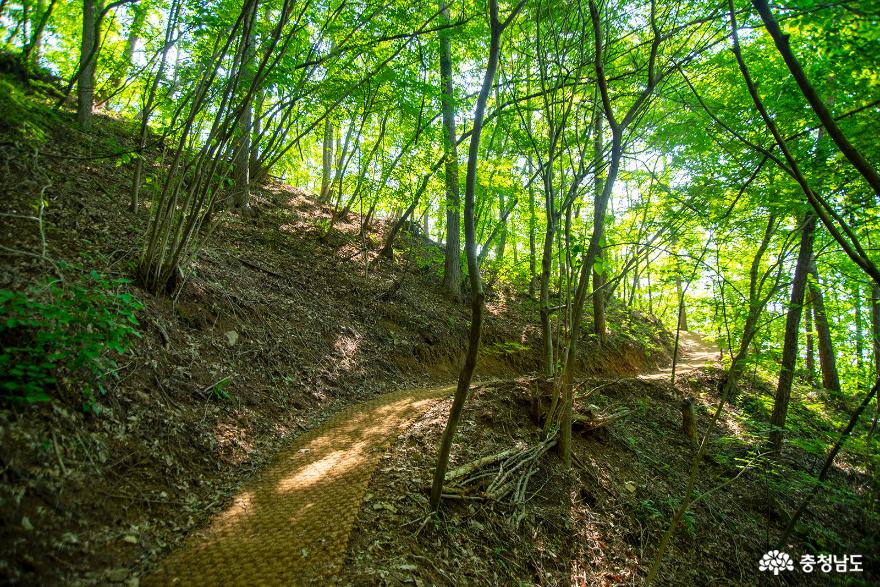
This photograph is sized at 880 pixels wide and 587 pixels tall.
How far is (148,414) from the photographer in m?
3.94

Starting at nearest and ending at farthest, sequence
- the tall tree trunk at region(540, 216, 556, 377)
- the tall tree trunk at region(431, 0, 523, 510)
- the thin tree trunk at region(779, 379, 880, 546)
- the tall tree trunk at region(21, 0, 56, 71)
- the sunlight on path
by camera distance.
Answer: the tall tree trunk at region(431, 0, 523, 510) < the thin tree trunk at region(779, 379, 880, 546) < the tall tree trunk at region(21, 0, 56, 71) < the tall tree trunk at region(540, 216, 556, 377) < the sunlight on path

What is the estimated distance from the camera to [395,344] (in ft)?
30.4

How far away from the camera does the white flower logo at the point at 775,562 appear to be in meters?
4.91

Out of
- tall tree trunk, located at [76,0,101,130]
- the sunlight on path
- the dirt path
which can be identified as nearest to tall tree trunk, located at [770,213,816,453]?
the sunlight on path

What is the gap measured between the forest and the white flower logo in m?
0.02

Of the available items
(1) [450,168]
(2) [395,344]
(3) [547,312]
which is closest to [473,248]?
(3) [547,312]

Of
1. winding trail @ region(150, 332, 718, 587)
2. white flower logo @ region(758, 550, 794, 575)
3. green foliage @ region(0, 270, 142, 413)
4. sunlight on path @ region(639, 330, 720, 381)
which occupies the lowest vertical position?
white flower logo @ region(758, 550, 794, 575)

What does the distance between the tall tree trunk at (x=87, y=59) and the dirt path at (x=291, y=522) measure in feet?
28.1

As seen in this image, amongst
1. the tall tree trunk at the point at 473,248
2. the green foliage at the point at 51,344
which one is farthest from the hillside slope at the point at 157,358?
the tall tree trunk at the point at 473,248

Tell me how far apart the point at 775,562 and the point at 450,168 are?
972cm

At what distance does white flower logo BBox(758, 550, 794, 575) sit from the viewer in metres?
4.91

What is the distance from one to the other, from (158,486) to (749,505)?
811 cm

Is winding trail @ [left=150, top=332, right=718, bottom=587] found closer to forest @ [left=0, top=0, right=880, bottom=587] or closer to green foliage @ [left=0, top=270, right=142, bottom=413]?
forest @ [left=0, top=0, right=880, bottom=587]

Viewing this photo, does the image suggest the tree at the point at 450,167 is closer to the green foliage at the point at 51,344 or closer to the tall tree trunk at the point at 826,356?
the green foliage at the point at 51,344
